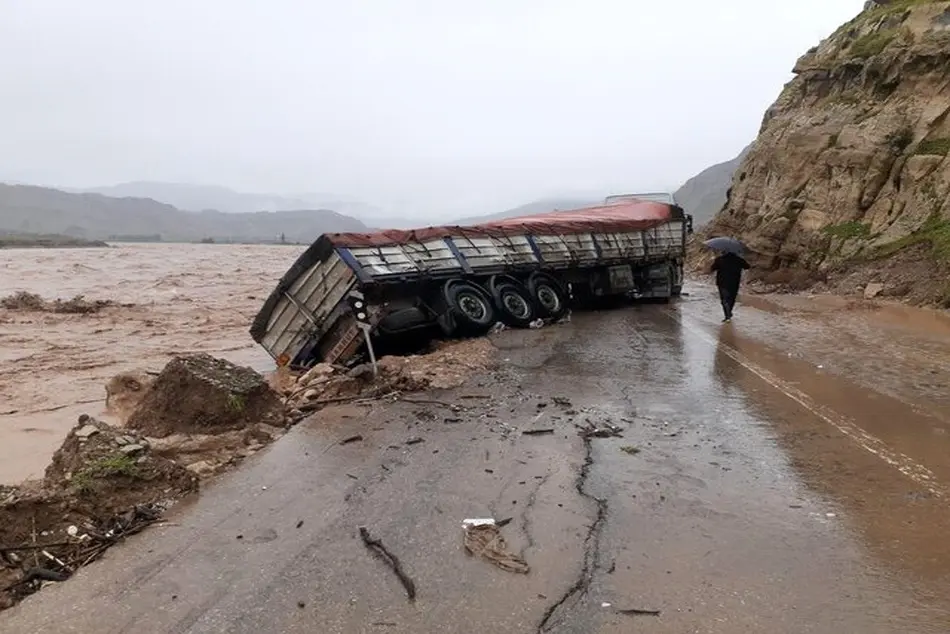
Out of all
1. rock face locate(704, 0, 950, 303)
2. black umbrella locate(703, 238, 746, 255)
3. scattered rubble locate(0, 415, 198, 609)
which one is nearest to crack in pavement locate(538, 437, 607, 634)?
scattered rubble locate(0, 415, 198, 609)

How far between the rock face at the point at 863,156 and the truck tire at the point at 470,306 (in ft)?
30.7

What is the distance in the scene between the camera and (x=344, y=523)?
15.4ft

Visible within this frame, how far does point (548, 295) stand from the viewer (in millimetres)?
15109

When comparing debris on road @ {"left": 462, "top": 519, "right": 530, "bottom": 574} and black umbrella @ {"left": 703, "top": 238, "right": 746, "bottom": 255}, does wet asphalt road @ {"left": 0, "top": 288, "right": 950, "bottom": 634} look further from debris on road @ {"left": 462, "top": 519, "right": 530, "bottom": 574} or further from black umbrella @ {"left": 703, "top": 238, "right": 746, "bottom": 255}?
black umbrella @ {"left": 703, "top": 238, "right": 746, "bottom": 255}

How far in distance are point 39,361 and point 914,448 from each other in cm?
1378

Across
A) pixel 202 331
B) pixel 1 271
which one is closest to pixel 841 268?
pixel 202 331

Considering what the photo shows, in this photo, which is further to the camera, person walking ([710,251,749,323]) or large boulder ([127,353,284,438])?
person walking ([710,251,749,323])

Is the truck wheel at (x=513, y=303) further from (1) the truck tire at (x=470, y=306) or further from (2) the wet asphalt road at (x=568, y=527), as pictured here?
(2) the wet asphalt road at (x=568, y=527)

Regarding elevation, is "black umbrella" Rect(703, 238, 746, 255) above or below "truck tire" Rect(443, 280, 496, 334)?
above

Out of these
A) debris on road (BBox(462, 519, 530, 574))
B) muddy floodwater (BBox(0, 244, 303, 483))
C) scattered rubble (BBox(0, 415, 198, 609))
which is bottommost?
muddy floodwater (BBox(0, 244, 303, 483))

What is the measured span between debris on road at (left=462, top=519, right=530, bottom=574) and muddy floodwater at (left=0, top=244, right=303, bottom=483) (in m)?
4.58

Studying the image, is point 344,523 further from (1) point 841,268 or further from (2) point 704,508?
(1) point 841,268

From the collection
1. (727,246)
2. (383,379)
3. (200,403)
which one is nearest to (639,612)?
(200,403)

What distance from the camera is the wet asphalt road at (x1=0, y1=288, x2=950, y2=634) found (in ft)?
11.5
